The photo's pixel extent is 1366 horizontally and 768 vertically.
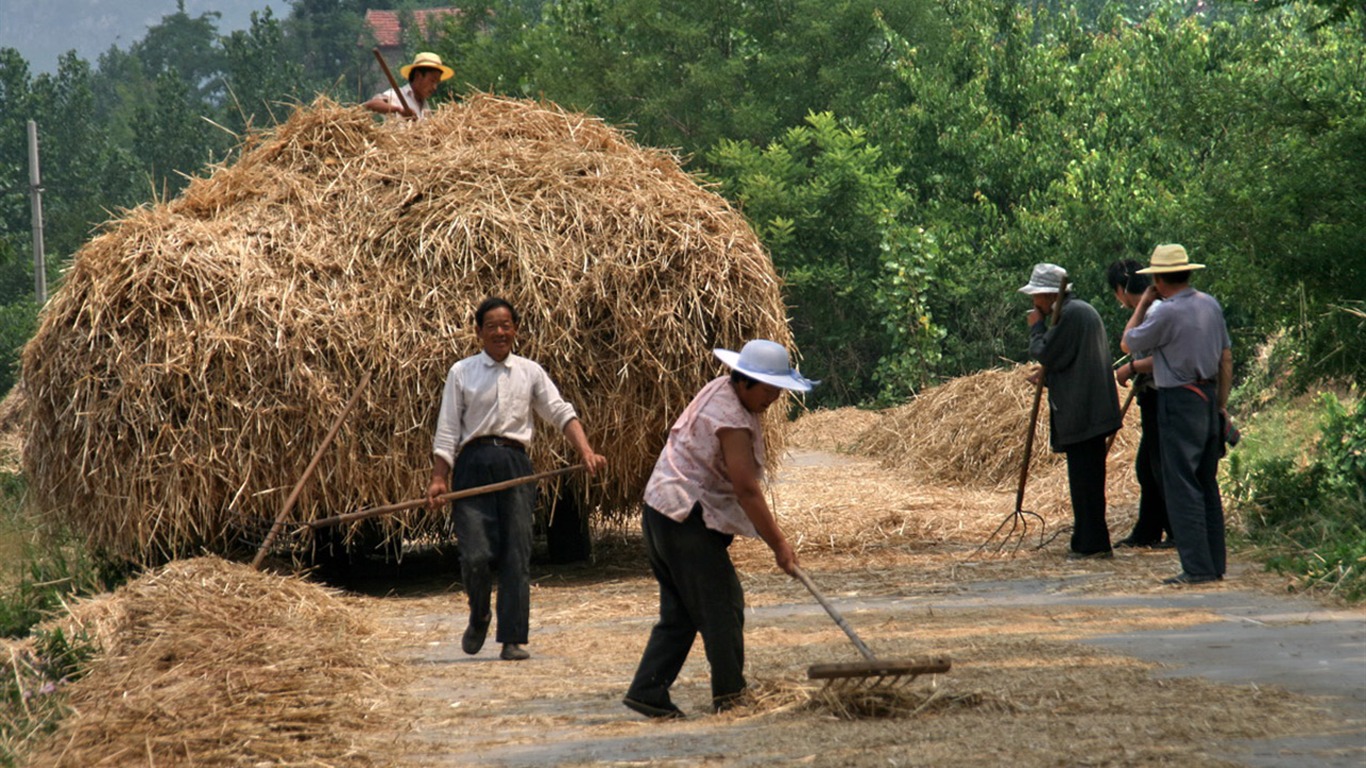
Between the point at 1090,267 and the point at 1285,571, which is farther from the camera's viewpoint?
the point at 1090,267

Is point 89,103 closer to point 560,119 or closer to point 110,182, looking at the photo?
point 110,182

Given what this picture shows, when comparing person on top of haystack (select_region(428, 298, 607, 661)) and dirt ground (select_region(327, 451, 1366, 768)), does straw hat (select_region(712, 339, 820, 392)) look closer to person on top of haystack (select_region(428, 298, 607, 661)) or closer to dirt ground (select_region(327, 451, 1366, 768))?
dirt ground (select_region(327, 451, 1366, 768))

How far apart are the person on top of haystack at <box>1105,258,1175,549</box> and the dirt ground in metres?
0.48

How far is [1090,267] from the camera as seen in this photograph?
871 inches

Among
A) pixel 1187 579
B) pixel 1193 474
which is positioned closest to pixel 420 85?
pixel 1193 474

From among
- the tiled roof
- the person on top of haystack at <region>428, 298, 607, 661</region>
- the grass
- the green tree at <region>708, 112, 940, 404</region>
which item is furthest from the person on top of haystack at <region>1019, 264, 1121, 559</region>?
the tiled roof

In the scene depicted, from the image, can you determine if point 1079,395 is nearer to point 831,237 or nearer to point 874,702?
point 874,702

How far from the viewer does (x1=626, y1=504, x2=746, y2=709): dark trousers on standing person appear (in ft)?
21.0

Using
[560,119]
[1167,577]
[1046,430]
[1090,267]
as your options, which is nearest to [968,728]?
[1167,577]

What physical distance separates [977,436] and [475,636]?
28.8 ft

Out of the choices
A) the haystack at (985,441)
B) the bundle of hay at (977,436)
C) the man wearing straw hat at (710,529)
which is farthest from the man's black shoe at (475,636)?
the bundle of hay at (977,436)

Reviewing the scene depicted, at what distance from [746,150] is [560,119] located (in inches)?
600

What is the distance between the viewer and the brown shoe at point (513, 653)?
796cm

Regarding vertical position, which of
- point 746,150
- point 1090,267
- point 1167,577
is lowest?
point 1167,577
